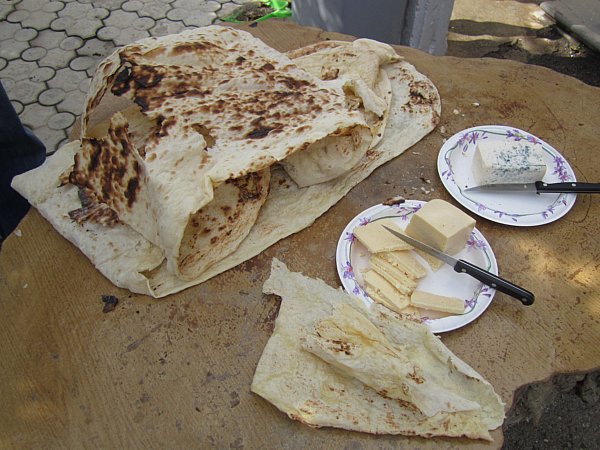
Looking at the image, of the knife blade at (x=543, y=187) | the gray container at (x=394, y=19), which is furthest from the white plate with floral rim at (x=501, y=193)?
the gray container at (x=394, y=19)

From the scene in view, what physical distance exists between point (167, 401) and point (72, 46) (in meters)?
3.43

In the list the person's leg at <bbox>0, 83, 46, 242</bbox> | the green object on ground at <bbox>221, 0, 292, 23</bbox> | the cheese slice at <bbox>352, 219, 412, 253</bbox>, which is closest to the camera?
the cheese slice at <bbox>352, 219, 412, 253</bbox>

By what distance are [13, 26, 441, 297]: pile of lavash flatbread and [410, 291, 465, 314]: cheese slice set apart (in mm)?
425

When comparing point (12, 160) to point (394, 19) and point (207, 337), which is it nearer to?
point (207, 337)

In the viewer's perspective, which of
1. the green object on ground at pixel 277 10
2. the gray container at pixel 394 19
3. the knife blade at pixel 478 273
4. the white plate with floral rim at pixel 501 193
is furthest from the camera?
the green object on ground at pixel 277 10

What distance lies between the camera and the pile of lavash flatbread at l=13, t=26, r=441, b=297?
1.45 meters

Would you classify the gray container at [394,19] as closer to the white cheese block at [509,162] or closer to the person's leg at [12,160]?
the white cheese block at [509,162]

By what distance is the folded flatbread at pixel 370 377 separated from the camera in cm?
118

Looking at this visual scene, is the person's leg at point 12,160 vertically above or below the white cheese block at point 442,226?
below

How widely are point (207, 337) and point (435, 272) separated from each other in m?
0.67

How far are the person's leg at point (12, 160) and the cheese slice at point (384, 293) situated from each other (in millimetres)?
1645

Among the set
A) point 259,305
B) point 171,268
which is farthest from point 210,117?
point 259,305

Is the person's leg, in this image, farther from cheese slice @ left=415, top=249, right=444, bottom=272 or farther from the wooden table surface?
cheese slice @ left=415, top=249, right=444, bottom=272

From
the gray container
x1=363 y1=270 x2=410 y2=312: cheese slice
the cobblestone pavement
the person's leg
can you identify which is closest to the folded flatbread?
x1=363 y1=270 x2=410 y2=312: cheese slice
